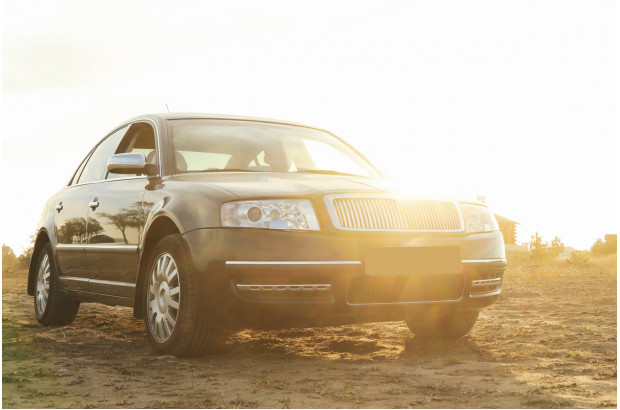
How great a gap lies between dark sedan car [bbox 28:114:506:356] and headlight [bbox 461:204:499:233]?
0.01 metres

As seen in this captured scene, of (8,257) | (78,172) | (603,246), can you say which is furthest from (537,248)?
(78,172)

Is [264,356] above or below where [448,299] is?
below

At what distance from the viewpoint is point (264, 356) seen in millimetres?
5141

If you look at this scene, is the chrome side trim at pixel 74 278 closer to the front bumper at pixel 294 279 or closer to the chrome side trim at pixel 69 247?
the chrome side trim at pixel 69 247

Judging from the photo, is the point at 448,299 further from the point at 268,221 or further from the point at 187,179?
the point at 187,179

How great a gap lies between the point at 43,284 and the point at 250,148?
2897 mm

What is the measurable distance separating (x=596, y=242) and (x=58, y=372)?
4310cm

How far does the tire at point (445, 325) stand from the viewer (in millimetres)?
5770

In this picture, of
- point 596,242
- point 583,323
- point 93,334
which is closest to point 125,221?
point 93,334

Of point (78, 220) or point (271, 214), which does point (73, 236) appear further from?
point (271, 214)

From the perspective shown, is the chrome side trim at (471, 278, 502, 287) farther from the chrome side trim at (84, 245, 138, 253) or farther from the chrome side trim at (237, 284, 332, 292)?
the chrome side trim at (84, 245, 138, 253)

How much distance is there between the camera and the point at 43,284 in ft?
24.8

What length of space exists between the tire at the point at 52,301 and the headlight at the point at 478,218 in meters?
3.85

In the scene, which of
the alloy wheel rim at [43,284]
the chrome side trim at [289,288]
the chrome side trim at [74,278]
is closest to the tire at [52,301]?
the alloy wheel rim at [43,284]
